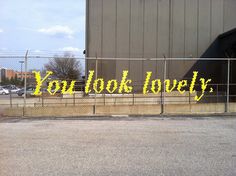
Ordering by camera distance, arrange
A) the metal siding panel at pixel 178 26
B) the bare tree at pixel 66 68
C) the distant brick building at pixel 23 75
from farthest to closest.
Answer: the metal siding panel at pixel 178 26 → the bare tree at pixel 66 68 → the distant brick building at pixel 23 75

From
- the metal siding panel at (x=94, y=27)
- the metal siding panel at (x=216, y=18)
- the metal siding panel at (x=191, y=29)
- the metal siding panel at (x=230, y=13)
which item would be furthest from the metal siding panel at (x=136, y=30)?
the metal siding panel at (x=230, y=13)

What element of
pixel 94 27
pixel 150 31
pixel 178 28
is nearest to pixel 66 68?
pixel 94 27

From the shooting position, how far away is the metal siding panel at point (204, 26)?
70.9ft

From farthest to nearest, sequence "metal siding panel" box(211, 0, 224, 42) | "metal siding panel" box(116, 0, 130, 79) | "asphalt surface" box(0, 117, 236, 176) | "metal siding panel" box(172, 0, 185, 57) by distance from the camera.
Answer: "metal siding panel" box(211, 0, 224, 42) < "metal siding panel" box(172, 0, 185, 57) < "metal siding panel" box(116, 0, 130, 79) < "asphalt surface" box(0, 117, 236, 176)

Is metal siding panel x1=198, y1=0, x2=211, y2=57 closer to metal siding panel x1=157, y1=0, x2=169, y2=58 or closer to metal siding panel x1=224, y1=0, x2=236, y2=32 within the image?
metal siding panel x1=224, y1=0, x2=236, y2=32

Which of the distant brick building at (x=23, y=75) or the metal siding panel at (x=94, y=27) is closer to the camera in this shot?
the distant brick building at (x=23, y=75)

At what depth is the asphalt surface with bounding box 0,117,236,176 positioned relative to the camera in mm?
5480

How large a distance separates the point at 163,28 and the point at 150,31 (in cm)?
93

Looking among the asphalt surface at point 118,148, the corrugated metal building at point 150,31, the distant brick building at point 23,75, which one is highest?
the corrugated metal building at point 150,31

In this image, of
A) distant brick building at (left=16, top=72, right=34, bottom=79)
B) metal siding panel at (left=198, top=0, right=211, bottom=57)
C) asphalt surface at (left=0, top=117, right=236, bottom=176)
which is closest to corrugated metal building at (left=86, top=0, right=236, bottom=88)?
metal siding panel at (left=198, top=0, right=211, bottom=57)

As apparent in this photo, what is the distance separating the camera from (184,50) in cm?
2162

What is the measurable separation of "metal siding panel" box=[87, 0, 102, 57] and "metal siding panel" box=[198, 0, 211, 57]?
6852 millimetres

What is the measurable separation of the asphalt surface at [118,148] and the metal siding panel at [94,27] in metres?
10.9

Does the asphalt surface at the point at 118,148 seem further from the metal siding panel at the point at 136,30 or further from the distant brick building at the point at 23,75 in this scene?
the metal siding panel at the point at 136,30
